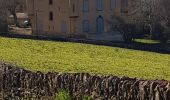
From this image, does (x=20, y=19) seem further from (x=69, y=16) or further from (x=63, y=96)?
(x=63, y=96)

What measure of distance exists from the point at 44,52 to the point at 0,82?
83.4 ft

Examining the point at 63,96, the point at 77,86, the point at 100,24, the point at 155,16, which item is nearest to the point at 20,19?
the point at 100,24

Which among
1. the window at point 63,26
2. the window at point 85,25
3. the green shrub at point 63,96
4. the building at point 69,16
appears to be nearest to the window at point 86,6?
the building at point 69,16

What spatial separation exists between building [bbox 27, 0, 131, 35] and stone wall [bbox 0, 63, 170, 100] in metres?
47.2

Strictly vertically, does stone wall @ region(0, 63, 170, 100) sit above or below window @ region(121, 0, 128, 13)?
below

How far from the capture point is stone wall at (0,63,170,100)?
11.1m

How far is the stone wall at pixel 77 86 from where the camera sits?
11.1 meters

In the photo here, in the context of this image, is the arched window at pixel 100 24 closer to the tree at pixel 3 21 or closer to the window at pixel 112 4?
the window at pixel 112 4

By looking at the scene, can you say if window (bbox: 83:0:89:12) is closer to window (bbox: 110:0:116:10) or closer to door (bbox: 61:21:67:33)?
door (bbox: 61:21:67:33)

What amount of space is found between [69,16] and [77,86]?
4952 cm

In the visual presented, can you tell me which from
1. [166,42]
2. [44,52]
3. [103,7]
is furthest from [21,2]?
[44,52]

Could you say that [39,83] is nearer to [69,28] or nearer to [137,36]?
[69,28]

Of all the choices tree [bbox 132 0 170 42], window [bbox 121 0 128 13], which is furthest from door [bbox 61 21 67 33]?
window [bbox 121 0 128 13]

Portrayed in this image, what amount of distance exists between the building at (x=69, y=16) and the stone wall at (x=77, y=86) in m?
47.2
